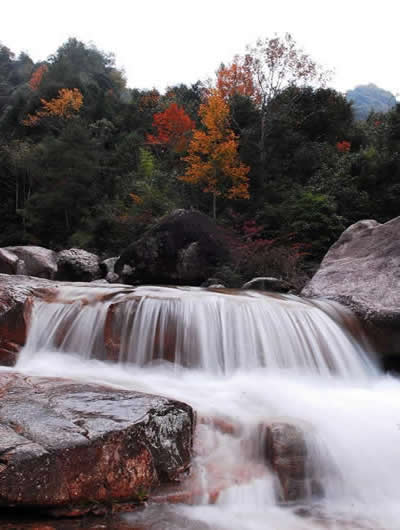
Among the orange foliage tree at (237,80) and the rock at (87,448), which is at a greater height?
the orange foliage tree at (237,80)

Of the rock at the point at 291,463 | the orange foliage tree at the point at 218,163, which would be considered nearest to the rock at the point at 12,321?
the rock at the point at 291,463

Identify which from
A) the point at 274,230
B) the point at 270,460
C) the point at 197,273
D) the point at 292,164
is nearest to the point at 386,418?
the point at 270,460

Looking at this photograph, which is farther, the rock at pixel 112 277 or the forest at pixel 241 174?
the forest at pixel 241 174

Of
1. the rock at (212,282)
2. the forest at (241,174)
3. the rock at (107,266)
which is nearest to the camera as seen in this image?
the rock at (212,282)

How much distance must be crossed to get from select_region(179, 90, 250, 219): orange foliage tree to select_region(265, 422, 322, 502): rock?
1601 cm

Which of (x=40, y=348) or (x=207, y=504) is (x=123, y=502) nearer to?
(x=207, y=504)

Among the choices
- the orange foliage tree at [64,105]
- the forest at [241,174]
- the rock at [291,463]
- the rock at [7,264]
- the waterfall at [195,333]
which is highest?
the orange foliage tree at [64,105]

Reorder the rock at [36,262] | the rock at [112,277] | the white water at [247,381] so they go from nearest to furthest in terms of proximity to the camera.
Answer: the white water at [247,381] → the rock at [112,277] → the rock at [36,262]

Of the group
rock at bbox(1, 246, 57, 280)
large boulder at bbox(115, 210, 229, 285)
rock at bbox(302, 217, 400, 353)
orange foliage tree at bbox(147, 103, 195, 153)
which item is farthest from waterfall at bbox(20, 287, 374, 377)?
orange foliage tree at bbox(147, 103, 195, 153)

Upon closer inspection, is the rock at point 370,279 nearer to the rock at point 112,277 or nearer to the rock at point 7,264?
the rock at point 112,277

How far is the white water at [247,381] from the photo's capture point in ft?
10.3

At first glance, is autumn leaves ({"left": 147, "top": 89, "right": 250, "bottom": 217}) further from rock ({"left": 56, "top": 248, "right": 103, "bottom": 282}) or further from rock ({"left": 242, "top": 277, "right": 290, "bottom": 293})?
rock ({"left": 242, "top": 277, "right": 290, "bottom": 293})

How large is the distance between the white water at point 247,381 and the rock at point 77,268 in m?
8.12

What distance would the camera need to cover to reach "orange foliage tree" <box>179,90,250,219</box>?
61.9 ft
